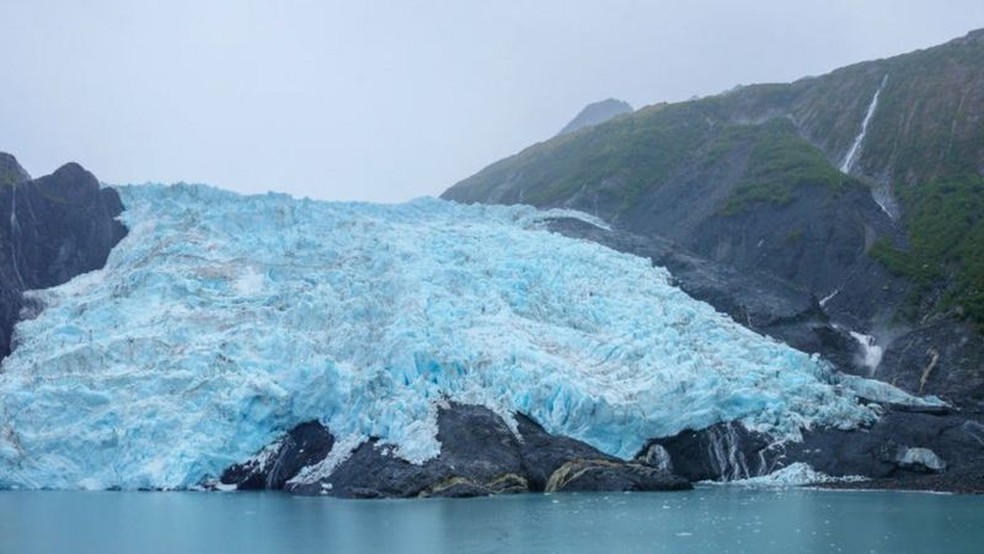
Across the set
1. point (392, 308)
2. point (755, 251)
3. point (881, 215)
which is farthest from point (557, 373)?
point (881, 215)

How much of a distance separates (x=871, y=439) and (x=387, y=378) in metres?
11.7

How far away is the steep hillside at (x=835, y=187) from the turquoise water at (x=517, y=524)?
11124 mm

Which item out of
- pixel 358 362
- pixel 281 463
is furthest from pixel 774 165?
pixel 281 463

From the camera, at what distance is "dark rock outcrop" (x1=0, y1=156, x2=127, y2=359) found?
36719mm

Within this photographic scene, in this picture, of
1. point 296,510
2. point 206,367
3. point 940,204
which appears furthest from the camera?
point 940,204

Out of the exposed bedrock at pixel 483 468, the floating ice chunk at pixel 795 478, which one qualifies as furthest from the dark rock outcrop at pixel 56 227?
the floating ice chunk at pixel 795 478

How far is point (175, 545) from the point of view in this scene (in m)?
16.6

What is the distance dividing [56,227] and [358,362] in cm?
1635

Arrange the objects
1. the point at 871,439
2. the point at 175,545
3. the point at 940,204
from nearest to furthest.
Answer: the point at 175,545 < the point at 871,439 < the point at 940,204

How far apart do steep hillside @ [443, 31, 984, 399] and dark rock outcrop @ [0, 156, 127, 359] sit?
22.2 meters

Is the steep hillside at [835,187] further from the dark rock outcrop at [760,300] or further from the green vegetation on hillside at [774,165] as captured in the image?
the dark rock outcrop at [760,300]

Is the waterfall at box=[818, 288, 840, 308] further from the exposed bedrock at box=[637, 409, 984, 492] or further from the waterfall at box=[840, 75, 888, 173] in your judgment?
the waterfall at box=[840, 75, 888, 173]

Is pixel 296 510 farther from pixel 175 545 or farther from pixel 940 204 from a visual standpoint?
pixel 940 204

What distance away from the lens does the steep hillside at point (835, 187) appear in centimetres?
3494
